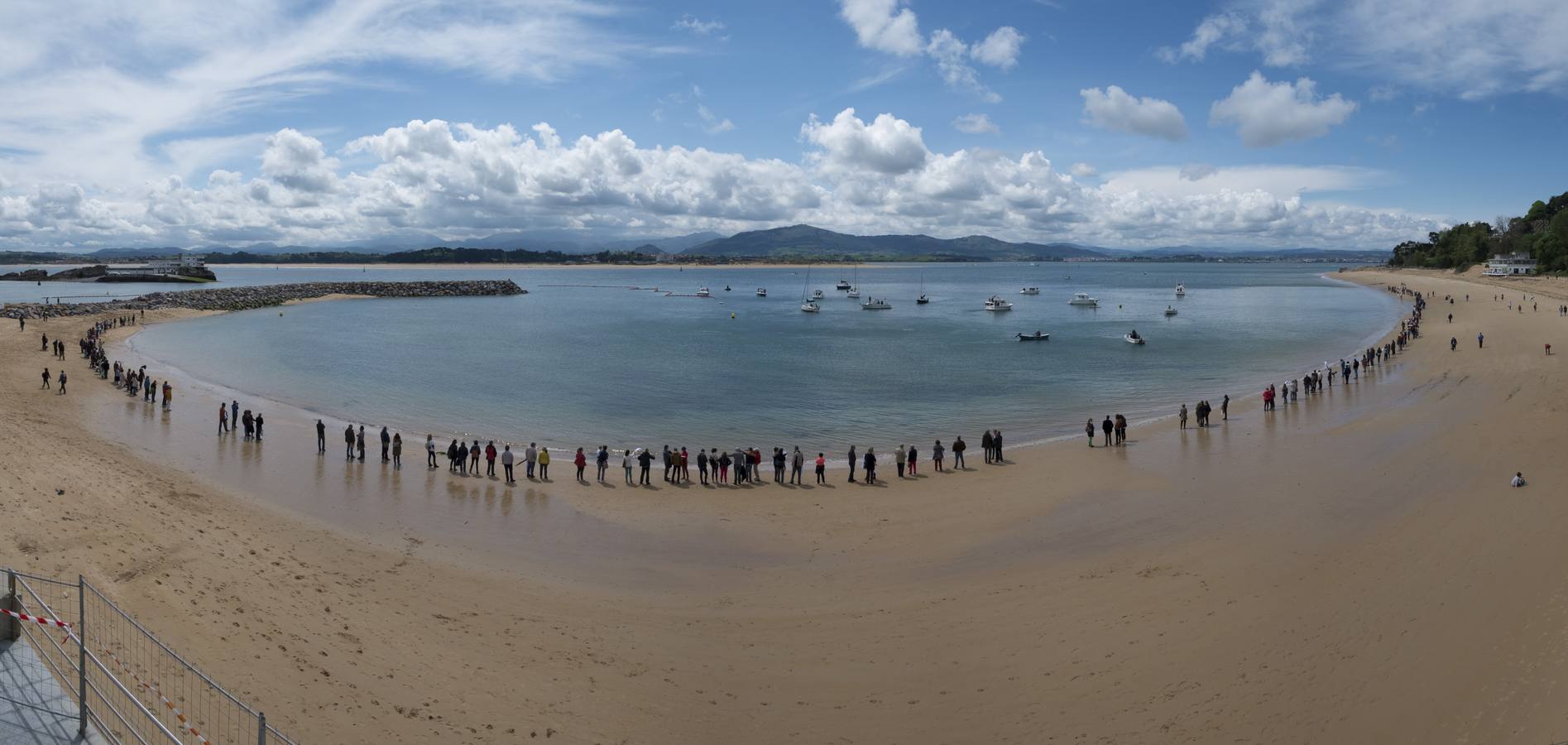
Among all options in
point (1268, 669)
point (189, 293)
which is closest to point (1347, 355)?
point (1268, 669)

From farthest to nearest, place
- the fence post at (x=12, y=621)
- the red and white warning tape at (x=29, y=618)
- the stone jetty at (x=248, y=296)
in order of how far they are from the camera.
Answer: the stone jetty at (x=248, y=296)
the fence post at (x=12, y=621)
the red and white warning tape at (x=29, y=618)

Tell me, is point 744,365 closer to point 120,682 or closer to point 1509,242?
point 120,682

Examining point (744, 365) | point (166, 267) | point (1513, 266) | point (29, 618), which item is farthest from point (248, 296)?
point (1513, 266)

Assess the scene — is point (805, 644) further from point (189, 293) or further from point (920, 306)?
point (189, 293)

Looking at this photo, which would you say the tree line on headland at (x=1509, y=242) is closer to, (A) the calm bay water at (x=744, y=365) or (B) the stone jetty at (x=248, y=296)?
(A) the calm bay water at (x=744, y=365)

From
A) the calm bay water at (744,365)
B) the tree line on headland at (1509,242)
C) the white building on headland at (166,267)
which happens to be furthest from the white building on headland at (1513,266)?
the white building on headland at (166,267)

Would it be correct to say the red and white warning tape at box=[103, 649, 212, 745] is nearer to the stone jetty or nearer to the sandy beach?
the sandy beach

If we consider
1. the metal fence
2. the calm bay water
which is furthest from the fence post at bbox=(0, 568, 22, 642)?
the calm bay water
